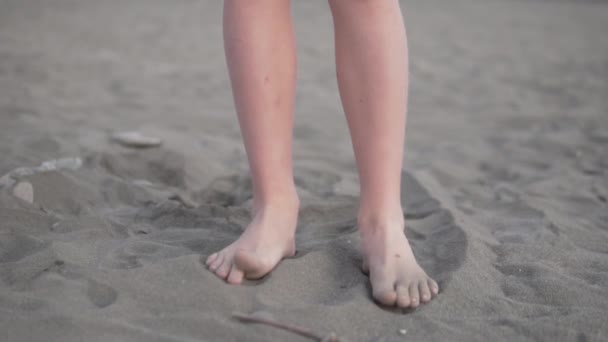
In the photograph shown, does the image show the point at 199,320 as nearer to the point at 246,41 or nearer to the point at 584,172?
the point at 246,41

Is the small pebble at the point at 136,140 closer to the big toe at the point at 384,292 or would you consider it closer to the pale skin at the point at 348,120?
the pale skin at the point at 348,120

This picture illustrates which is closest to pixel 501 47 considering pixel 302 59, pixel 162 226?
pixel 302 59

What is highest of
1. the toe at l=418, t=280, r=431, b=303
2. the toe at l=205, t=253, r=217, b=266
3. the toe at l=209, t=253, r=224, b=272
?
the toe at l=209, t=253, r=224, b=272

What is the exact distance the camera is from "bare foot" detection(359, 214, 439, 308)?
1402 millimetres

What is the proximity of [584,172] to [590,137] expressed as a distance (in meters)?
0.65

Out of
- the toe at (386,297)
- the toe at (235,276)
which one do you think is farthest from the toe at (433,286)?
the toe at (235,276)

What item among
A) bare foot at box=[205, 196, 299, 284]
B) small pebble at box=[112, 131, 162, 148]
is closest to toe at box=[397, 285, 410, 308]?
bare foot at box=[205, 196, 299, 284]

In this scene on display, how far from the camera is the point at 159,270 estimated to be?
4.68 feet

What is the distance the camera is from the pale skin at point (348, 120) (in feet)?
4.77

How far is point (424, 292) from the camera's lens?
142 centimetres

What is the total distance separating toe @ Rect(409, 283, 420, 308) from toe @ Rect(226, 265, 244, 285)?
0.38m

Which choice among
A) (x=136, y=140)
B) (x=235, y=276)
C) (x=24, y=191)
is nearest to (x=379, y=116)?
(x=235, y=276)

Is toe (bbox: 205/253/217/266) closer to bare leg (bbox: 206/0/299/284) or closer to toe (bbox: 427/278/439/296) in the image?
bare leg (bbox: 206/0/299/284)

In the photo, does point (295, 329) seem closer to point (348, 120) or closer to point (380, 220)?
point (380, 220)
